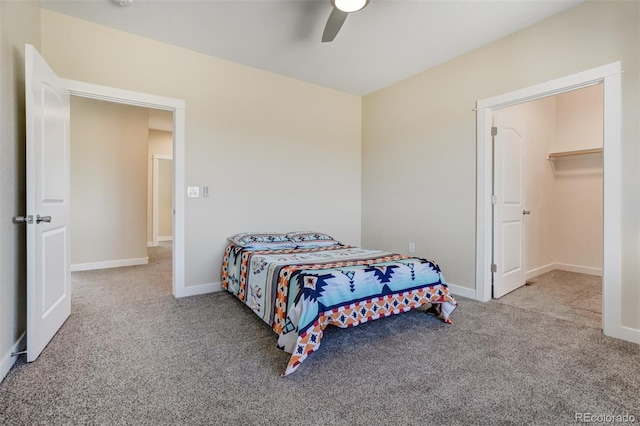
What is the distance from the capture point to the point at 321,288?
1.87 m

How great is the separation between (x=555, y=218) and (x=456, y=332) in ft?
10.9

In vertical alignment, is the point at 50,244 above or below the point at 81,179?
below

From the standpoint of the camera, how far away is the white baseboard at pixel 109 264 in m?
4.15

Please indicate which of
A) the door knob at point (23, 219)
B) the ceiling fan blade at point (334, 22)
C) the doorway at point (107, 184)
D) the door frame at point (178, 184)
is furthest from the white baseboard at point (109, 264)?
the ceiling fan blade at point (334, 22)

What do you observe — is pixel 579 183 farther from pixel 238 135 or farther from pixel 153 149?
pixel 153 149

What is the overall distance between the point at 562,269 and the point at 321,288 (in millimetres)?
4332

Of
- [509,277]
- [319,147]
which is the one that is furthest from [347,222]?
[509,277]

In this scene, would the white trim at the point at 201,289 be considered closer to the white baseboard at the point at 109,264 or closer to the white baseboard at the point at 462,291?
the white baseboard at the point at 109,264

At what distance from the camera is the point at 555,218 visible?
4387 millimetres

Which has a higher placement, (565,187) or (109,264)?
(565,187)

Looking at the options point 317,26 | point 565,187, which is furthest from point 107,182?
point 565,187

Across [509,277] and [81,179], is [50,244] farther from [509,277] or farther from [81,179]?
[509,277]

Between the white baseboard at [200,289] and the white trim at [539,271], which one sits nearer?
the white baseboard at [200,289]

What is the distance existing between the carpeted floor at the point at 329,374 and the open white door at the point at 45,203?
0.21 metres
